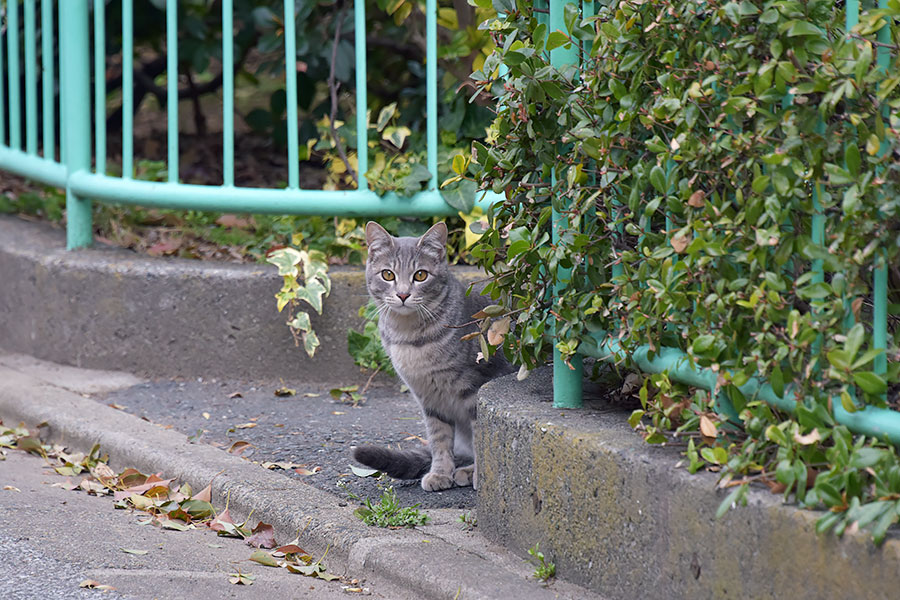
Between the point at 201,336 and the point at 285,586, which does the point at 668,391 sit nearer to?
the point at 285,586

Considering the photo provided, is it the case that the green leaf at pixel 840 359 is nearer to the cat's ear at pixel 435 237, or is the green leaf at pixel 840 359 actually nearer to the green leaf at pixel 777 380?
the green leaf at pixel 777 380

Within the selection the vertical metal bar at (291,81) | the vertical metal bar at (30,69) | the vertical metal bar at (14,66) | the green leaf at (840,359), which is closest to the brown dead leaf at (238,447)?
the vertical metal bar at (291,81)

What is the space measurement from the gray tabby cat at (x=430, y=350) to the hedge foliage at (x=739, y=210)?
1.14 m

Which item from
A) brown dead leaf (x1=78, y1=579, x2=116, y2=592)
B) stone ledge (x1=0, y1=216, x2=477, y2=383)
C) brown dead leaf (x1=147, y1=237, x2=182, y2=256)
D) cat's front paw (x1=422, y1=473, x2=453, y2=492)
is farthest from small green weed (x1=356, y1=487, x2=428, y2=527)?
brown dead leaf (x1=147, y1=237, x2=182, y2=256)

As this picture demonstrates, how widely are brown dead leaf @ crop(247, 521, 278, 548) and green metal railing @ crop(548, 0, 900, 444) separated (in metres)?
1.05

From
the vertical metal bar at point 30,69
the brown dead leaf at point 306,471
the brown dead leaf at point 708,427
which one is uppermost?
the vertical metal bar at point 30,69

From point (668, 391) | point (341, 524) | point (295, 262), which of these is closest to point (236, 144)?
point (295, 262)

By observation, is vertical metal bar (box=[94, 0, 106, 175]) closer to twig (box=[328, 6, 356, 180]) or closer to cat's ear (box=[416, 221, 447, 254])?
twig (box=[328, 6, 356, 180])

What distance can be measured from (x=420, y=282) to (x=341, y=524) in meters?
1.23

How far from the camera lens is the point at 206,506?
3611mm

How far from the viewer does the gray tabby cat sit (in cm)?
388

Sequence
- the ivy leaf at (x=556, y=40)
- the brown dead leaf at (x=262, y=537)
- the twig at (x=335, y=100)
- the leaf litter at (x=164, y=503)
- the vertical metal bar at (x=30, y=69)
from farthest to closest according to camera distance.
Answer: the vertical metal bar at (x=30, y=69), the twig at (x=335, y=100), the brown dead leaf at (x=262, y=537), the leaf litter at (x=164, y=503), the ivy leaf at (x=556, y=40)

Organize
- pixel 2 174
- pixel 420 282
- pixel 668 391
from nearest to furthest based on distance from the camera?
pixel 668 391, pixel 420 282, pixel 2 174

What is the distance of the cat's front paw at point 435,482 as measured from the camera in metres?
3.81
